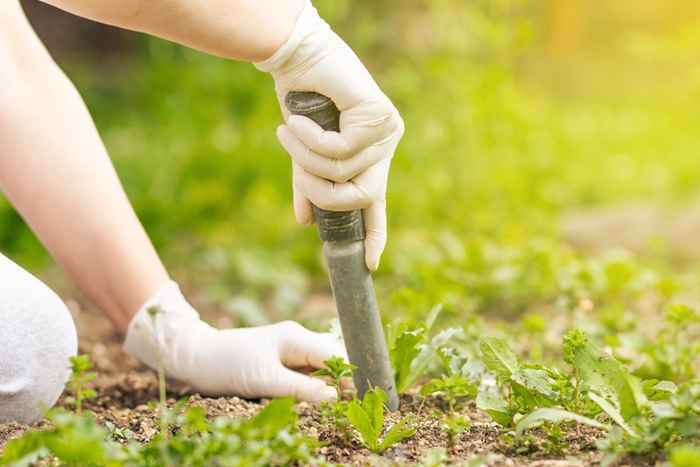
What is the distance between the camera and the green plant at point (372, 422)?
1.33m

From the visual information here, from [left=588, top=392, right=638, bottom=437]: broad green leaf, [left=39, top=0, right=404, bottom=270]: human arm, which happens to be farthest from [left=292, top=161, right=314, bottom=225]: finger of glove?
[left=588, top=392, right=638, bottom=437]: broad green leaf

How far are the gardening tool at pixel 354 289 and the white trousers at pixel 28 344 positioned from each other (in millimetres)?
445

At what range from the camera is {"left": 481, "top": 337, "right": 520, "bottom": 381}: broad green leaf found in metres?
1.43

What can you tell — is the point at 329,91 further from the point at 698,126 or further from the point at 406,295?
the point at 698,126

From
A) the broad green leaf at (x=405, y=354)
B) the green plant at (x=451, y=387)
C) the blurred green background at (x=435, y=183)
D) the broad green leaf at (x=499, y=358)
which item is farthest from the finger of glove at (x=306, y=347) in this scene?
the blurred green background at (x=435, y=183)

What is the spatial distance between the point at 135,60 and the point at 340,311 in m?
6.14

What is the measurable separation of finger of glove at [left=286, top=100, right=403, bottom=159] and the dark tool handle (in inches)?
0.6

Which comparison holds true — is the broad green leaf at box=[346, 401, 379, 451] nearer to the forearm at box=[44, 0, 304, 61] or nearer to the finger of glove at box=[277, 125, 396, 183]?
the finger of glove at box=[277, 125, 396, 183]

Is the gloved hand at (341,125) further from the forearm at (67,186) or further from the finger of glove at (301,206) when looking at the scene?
the forearm at (67,186)

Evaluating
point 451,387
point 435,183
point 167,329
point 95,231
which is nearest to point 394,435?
point 451,387

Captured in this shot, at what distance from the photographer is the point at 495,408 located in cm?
142

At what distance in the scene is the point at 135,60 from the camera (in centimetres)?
727

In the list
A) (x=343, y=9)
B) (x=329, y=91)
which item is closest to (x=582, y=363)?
(x=329, y=91)

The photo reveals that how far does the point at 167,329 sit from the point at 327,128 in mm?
606
